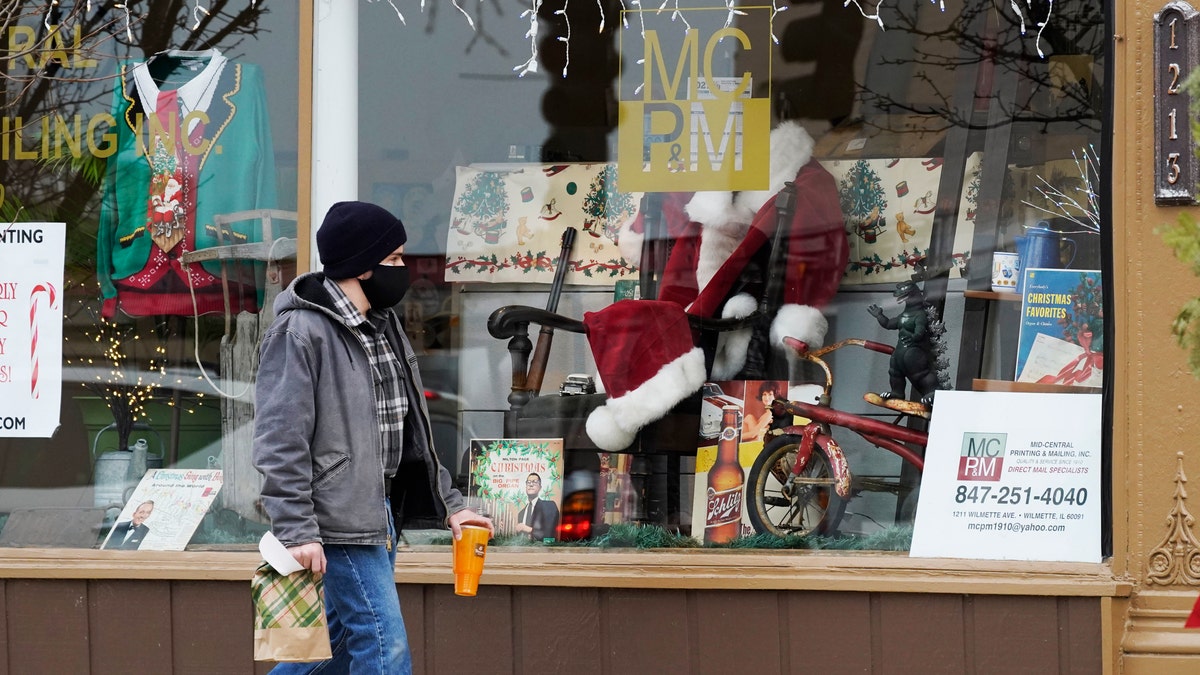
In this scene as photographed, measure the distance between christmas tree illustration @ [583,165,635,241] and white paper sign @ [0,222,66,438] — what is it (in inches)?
79.0

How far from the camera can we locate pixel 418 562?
4.42m

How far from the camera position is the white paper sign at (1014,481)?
4.20 meters

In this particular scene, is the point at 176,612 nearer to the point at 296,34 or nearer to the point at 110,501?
the point at 110,501

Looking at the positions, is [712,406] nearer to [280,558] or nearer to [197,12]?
[280,558]

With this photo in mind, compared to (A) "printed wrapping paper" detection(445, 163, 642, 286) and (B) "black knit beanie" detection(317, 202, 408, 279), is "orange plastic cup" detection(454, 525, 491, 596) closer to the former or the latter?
(B) "black knit beanie" detection(317, 202, 408, 279)

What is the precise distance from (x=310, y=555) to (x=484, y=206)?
2.16 metres

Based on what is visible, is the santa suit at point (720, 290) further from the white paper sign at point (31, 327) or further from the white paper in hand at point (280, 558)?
the white paper sign at point (31, 327)

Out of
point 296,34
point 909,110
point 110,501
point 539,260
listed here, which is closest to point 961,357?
point 909,110

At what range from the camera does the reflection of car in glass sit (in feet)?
15.7

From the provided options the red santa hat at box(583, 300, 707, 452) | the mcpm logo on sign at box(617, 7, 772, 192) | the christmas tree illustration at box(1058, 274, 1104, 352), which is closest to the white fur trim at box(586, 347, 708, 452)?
the red santa hat at box(583, 300, 707, 452)

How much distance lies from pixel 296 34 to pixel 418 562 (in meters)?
1.96

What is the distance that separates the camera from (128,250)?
16.0 ft

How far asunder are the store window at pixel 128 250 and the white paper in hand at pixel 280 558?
1.72m

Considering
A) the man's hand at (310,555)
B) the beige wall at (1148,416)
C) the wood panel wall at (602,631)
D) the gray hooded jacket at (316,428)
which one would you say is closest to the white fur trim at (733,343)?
the wood panel wall at (602,631)
